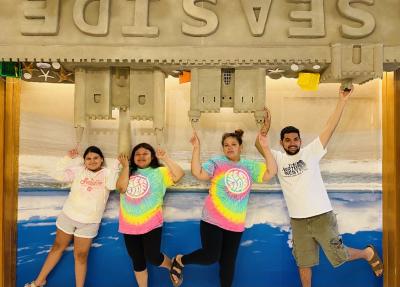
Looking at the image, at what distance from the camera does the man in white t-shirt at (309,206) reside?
297 centimetres

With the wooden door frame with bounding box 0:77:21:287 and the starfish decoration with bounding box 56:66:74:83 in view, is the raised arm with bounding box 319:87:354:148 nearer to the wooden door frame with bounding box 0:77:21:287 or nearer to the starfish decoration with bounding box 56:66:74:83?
the starfish decoration with bounding box 56:66:74:83

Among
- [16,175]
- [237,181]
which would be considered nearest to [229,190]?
[237,181]

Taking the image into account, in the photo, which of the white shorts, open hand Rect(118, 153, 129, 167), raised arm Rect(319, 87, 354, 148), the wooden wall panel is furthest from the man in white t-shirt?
the white shorts

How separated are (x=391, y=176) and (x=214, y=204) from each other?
1299mm

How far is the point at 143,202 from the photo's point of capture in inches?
121

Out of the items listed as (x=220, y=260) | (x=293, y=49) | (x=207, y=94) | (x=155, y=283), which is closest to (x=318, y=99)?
(x=293, y=49)

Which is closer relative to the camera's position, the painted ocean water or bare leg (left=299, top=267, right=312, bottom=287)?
bare leg (left=299, top=267, right=312, bottom=287)

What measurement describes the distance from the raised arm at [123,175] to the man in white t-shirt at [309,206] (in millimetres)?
938

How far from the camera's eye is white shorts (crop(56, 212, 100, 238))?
3.12 metres

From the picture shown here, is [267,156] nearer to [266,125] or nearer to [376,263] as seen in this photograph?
[266,125]

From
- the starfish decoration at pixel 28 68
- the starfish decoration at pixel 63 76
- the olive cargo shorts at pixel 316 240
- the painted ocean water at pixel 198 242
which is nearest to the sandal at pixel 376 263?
the painted ocean water at pixel 198 242

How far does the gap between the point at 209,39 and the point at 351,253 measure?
177 centimetres

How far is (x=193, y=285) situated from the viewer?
3229 millimetres

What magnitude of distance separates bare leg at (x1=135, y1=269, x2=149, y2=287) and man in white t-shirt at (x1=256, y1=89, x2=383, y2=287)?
41.9 inches
